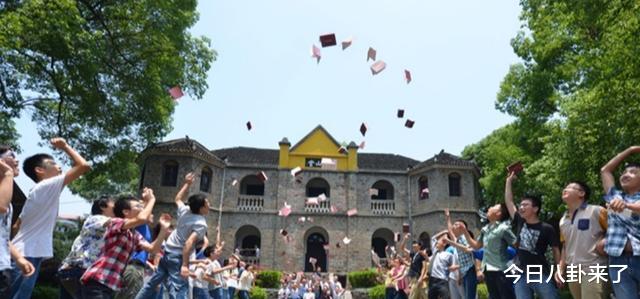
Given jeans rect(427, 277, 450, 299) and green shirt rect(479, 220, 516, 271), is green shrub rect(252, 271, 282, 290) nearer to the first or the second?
jeans rect(427, 277, 450, 299)

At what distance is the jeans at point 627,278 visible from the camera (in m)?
4.14

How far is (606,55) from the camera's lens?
1006 cm

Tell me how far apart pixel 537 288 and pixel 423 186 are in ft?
76.6

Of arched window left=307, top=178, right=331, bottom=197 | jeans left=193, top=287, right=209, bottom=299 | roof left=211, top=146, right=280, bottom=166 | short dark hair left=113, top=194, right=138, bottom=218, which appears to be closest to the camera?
short dark hair left=113, top=194, right=138, bottom=218

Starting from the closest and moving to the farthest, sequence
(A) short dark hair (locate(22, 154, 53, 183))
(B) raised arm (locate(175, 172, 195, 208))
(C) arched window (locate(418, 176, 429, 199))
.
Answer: (A) short dark hair (locate(22, 154, 53, 183)) → (B) raised arm (locate(175, 172, 195, 208)) → (C) arched window (locate(418, 176, 429, 199))

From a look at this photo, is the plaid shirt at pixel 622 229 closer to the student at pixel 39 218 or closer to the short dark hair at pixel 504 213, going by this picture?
the short dark hair at pixel 504 213

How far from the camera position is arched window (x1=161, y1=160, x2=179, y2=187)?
24.9m

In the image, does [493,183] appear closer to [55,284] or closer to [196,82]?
[196,82]

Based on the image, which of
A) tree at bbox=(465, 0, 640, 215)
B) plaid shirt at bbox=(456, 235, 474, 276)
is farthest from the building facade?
plaid shirt at bbox=(456, 235, 474, 276)

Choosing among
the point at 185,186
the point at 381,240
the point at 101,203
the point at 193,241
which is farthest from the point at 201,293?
the point at 381,240

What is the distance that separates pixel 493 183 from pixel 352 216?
8912 millimetres

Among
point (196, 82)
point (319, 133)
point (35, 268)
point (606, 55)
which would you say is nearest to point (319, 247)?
point (319, 133)

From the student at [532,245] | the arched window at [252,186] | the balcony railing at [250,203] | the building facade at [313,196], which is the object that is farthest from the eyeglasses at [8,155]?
the arched window at [252,186]

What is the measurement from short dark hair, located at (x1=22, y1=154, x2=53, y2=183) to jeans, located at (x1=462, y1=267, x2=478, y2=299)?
19.1ft
